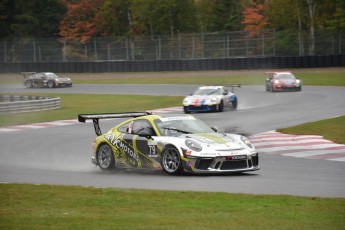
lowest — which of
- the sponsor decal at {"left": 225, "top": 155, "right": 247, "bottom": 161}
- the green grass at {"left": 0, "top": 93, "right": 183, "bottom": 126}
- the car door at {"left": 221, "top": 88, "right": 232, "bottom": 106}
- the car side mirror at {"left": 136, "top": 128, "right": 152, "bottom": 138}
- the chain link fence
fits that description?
the green grass at {"left": 0, "top": 93, "right": 183, "bottom": 126}

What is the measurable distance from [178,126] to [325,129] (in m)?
7.56

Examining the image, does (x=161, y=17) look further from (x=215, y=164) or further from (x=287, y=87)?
(x=215, y=164)

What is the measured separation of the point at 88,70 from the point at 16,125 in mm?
34206

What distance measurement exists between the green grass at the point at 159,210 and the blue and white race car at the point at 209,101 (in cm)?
1875

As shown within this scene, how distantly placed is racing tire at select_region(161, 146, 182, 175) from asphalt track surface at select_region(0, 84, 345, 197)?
190mm

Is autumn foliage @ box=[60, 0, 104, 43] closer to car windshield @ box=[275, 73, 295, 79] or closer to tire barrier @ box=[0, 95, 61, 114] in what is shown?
car windshield @ box=[275, 73, 295, 79]

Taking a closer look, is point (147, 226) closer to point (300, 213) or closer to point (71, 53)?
point (300, 213)

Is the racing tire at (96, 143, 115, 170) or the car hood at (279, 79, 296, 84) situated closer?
the racing tire at (96, 143, 115, 170)

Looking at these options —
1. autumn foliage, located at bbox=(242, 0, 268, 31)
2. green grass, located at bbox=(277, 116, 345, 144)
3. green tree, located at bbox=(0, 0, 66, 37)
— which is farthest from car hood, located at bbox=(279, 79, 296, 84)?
autumn foliage, located at bbox=(242, 0, 268, 31)

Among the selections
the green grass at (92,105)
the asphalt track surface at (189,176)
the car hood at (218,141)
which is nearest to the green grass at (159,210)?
the asphalt track surface at (189,176)

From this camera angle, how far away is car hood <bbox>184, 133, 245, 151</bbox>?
42.8ft

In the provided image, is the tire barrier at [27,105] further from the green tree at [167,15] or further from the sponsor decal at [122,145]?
the green tree at [167,15]

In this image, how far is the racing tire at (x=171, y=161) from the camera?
13086 mm

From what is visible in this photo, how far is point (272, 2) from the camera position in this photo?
61594 mm
